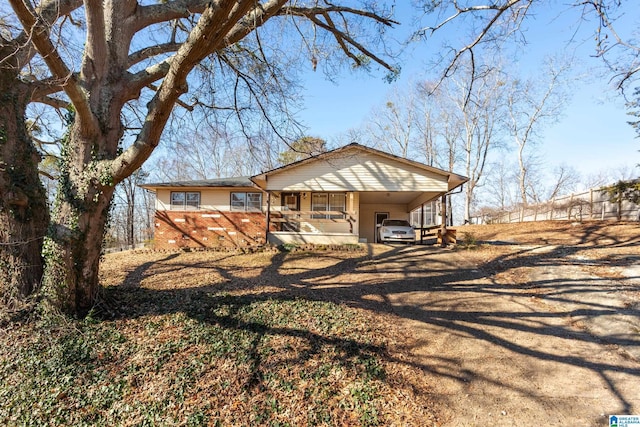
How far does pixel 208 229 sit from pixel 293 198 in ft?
15.4

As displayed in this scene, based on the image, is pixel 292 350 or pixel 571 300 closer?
pixel 292 350

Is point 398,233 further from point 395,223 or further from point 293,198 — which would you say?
point 293,198

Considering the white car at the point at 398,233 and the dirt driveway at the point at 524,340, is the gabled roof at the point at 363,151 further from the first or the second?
the dirt driveway at the point at 524,340

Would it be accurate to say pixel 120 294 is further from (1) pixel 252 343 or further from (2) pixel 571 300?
(2) pixel 571 300

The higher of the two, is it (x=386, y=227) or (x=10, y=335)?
(x=386, y=227)

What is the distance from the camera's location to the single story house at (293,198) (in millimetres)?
13609

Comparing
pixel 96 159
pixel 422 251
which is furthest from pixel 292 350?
pixel 422 251

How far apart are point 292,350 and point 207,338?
56.0 inches

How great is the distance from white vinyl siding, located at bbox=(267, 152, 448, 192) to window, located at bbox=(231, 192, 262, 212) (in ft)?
7.18

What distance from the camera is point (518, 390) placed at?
381 cm

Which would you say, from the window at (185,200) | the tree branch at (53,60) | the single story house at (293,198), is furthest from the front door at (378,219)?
the tree branch at (53,60)

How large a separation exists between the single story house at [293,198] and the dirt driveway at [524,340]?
224 inches

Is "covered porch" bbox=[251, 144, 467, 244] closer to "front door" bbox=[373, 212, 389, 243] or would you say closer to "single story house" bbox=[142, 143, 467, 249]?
"single story house" bbox=[142, 143, 467, 249]

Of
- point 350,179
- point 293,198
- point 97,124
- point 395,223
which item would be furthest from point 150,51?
point 395,223
